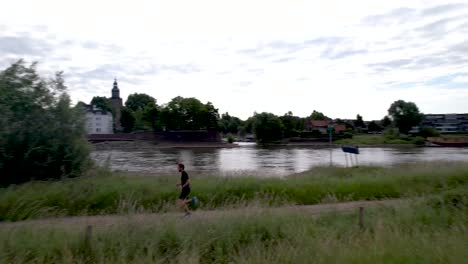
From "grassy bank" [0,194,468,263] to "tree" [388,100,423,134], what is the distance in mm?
118184

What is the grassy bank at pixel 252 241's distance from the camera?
5566mm

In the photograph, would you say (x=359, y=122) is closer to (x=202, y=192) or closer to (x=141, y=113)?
(x=141, y=113)

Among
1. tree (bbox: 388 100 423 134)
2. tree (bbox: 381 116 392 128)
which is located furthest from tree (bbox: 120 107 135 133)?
tree (bbox: 381 116 392 128)

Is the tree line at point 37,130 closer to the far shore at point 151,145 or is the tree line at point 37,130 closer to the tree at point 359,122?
the far shore at point 151,145

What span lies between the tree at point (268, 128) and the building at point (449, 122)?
83.9 metres

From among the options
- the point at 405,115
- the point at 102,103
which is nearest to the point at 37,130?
the point at 405,115

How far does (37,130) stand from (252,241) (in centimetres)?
1302

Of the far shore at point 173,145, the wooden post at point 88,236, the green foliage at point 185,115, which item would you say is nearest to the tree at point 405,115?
the far shore at point 173,145

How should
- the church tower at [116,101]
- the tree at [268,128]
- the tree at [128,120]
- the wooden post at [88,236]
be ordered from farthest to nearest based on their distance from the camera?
the church tower at [116,101] < the tree at [128,120] < the tree at [268,128] < the wooden post at [88,236]

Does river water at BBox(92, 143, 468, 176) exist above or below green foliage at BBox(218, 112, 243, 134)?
below

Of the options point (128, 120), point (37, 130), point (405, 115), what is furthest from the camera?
point (128, 120)

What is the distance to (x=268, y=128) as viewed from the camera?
335 ft

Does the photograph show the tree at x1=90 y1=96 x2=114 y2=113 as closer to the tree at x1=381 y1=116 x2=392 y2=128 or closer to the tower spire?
the tower spire

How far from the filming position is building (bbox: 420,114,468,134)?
159125mm
